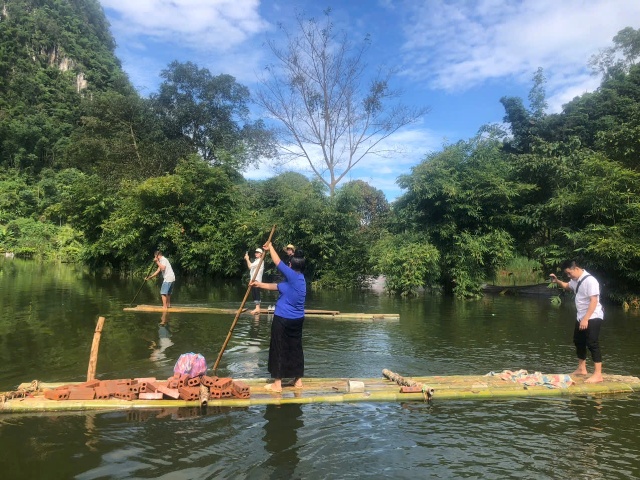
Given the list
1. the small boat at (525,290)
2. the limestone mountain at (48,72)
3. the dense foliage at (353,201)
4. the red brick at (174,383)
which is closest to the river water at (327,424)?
the red brick at (174,383)

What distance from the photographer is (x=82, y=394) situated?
5195 mm

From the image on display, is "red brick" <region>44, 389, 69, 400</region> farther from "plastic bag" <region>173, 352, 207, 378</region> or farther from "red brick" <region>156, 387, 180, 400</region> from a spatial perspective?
"plastic bag" <region>173, 352, 207, 378</region>

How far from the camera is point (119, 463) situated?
4.05m

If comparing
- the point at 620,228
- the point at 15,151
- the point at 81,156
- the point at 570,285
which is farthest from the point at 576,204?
the point at 15,151

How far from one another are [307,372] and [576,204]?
47.9ft

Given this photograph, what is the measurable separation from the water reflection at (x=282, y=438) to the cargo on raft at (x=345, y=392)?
14cm

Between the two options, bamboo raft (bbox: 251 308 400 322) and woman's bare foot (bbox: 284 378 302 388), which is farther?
bamboo raft (bbox: 251 308 400 322)

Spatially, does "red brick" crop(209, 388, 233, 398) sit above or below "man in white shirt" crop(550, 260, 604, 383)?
below

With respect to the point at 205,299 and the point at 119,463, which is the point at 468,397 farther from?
the point at 205,299

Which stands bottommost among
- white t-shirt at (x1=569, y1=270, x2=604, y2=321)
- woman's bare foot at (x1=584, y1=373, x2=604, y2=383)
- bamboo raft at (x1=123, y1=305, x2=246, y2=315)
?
woman's bare foot at (x1=584, y1=373, x2=604, y2=383)

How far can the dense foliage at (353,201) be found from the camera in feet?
58.2

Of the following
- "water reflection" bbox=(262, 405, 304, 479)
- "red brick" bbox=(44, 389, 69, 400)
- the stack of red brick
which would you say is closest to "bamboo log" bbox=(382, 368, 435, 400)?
"water reflection" bbox=(262, 405, 304, 479)

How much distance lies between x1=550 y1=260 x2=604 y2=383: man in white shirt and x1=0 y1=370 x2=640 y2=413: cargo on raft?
1.16 feet

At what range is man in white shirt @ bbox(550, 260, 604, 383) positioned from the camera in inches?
259
